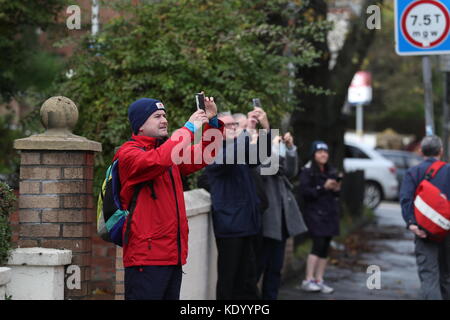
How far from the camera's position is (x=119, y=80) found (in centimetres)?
852

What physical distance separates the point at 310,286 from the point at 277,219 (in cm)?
200

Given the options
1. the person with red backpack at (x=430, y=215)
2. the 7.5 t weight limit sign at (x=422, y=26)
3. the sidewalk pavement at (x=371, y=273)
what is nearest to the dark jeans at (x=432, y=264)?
the person with red backpack at (x=430, y=215)

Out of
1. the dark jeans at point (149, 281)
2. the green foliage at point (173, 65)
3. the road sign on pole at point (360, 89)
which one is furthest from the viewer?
the road sign on pole at point (360, 89)

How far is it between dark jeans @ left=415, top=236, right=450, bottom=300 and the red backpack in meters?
0.16

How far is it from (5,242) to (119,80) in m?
3.31

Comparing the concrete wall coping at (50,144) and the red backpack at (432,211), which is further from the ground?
the concrete wall coping at (50,144)

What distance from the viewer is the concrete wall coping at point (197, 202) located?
7.15 m

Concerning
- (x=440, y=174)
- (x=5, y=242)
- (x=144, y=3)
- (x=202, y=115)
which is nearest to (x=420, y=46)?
(x=440, y=174)

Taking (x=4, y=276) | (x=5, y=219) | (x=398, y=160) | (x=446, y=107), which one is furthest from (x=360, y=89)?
(x=4, y=276)

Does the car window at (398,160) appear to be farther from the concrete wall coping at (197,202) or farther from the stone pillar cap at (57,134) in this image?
the stone pillar cap at (57,134)

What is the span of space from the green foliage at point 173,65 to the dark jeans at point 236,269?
1.56 meters

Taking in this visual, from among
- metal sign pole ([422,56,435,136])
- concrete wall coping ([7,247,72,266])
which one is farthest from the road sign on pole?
concrete wall coping ([7,247,72,266])

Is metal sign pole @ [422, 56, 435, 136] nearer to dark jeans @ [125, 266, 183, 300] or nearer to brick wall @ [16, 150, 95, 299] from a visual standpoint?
brick wall @ [16, 150, 95, 299]

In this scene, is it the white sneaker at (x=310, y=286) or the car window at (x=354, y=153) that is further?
the car window at (x=354, y=153)
